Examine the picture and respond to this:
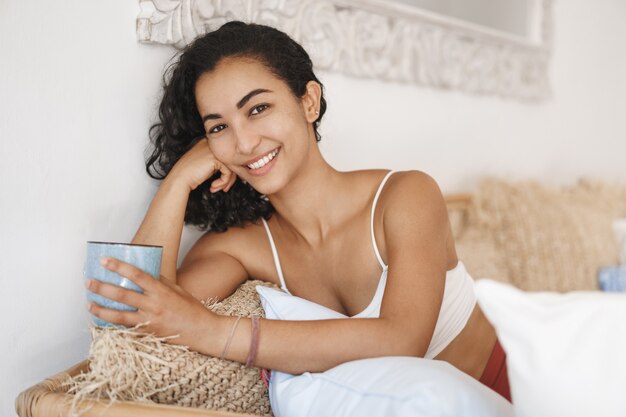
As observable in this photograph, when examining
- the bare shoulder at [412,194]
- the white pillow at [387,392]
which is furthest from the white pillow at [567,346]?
the bare shoulder at [412,194]

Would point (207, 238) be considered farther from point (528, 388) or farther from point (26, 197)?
point (528, 388)

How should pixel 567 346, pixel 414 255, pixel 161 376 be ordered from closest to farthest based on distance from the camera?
pixel 567 346 < pixel 161 376 < pixel 414 255

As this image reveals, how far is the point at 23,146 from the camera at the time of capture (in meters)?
1.28

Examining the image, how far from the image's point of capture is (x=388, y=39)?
6.93 ft

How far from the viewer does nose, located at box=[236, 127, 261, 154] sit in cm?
139

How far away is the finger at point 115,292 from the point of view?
1071 mm

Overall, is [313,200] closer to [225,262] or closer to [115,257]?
[225,262]

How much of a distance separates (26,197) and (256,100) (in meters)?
0.46

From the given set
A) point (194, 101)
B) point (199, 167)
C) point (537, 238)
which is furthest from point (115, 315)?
point (537, 238)

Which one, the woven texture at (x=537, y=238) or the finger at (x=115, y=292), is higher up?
the finger at (x=115, y=292)

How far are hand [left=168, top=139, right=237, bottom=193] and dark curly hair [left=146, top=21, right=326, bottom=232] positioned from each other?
5 cm

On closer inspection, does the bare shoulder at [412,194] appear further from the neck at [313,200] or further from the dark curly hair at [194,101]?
the dark curly hair at [194,101]

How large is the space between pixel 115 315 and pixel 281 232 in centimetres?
60

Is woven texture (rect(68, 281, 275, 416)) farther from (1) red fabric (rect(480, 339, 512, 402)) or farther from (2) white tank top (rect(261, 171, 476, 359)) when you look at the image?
(1) red fabric (rect(480, 339, 512, 402))
